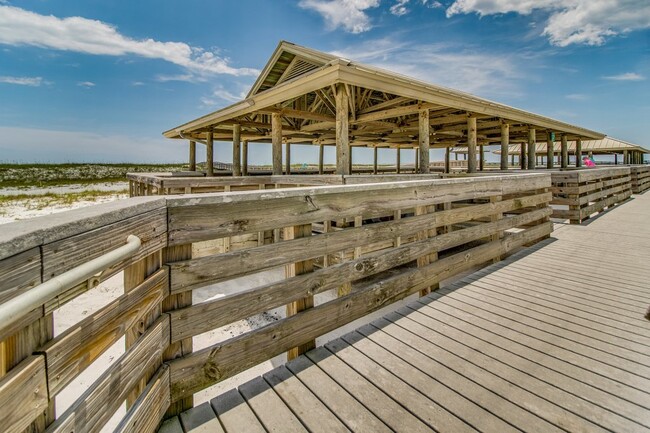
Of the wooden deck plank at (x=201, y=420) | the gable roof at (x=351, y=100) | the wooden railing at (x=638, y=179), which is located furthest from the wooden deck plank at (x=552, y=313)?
the wooden railing at (x=638, y=179)

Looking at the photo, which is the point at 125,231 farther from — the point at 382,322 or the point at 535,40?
the point at 535,40

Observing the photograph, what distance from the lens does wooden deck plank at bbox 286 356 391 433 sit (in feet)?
5.04

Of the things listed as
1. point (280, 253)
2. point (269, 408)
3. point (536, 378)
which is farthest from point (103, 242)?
point (536, 378)

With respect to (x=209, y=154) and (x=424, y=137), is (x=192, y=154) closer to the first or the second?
(x=209, y=154)

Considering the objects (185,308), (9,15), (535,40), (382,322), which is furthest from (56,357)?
(535,40)

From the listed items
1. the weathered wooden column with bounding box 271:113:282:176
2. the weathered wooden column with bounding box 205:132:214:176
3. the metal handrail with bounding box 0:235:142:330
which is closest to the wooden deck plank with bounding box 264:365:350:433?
the metal handrail with bounding box 0:235:142:330

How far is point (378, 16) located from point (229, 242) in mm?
11370

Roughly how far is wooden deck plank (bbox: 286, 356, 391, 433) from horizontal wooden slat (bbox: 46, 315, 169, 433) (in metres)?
0.84

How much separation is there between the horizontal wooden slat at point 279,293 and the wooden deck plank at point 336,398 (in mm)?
433

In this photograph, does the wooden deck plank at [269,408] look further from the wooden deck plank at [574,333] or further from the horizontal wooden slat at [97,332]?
the wooden deck plank at [574,333]

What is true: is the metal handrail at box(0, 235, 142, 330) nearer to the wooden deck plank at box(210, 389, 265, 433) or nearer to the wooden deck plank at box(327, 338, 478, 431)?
the wooden deck plank at box(210, 389, 265, 433)

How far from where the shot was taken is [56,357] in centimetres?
93

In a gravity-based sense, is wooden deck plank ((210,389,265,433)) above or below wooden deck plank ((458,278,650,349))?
below

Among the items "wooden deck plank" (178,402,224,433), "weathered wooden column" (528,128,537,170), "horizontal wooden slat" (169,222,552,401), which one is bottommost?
"wooden deck plank" (178,402,224,433)
